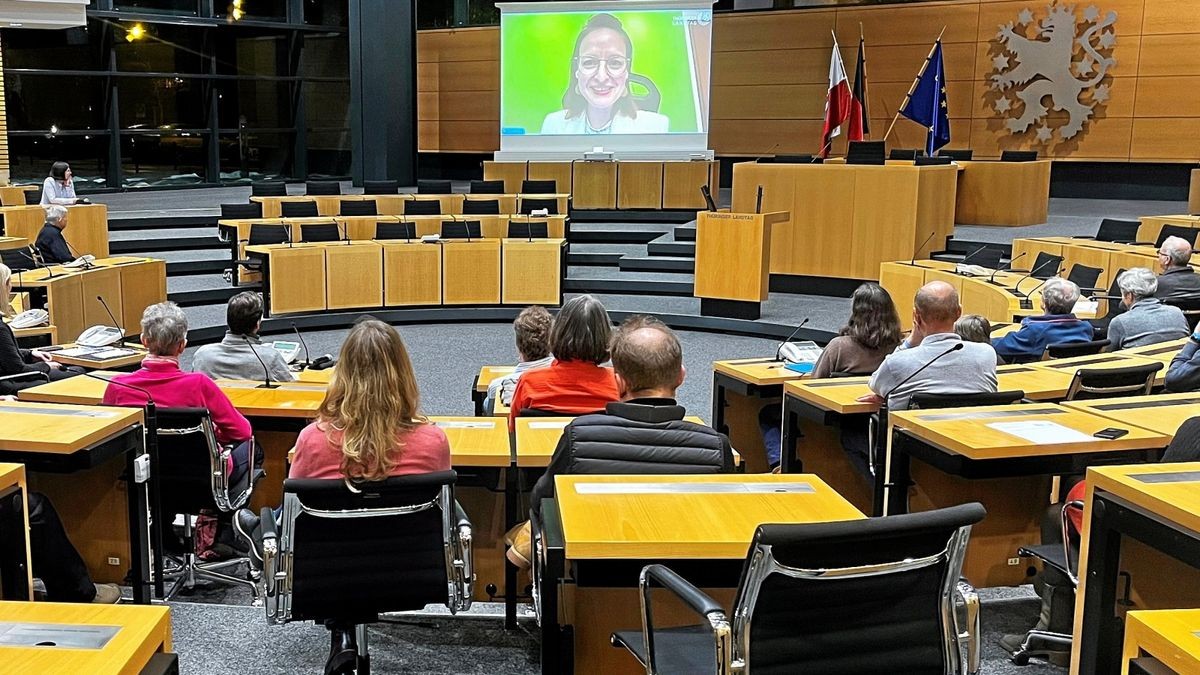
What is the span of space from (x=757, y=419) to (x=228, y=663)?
2840mm

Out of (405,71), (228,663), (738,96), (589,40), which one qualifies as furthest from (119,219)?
(228,663)

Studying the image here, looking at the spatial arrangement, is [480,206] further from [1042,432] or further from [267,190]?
[1042,432]

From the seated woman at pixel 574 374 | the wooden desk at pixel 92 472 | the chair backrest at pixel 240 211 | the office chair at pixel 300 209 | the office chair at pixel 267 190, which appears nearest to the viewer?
the wooden desk at pixel 92 472

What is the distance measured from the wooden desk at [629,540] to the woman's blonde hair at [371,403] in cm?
55

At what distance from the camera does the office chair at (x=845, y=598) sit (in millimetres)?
1709

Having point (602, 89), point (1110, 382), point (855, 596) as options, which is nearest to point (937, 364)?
point (1110, 382)

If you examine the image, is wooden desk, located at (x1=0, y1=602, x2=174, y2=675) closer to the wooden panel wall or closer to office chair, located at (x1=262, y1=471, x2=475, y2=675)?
office chair, located at (x1=262, y1=471, x2=475, y2=675)

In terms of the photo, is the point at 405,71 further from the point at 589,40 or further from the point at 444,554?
the point at 444,554

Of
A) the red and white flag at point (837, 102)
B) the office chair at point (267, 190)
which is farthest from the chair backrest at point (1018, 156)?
the office chair at point (267, 190)

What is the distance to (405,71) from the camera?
16406mm

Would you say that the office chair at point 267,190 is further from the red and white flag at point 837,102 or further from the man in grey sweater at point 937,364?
the man in grey sweater at point 937,364

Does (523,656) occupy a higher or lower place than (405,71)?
lower

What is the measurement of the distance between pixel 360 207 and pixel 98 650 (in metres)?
10.8

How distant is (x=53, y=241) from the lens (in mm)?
8367
